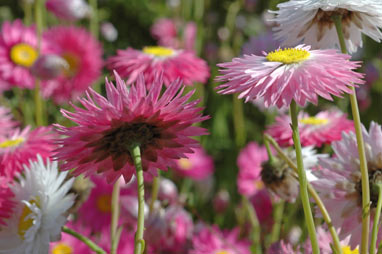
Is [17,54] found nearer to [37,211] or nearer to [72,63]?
[72,63]

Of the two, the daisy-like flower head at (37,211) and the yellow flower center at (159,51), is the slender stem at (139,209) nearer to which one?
the daisy-like flower head at (37,211)

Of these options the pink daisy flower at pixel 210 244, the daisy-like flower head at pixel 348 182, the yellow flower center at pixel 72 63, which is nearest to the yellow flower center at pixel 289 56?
the daisy-like flower head at pixel 348 182

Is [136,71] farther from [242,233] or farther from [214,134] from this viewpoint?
[214,134]

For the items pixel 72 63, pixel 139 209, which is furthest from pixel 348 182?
pixel 72 63

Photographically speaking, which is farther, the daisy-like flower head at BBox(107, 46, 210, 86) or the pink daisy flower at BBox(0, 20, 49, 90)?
the pink daisy flower at BBox(0, 20, 49, 90)

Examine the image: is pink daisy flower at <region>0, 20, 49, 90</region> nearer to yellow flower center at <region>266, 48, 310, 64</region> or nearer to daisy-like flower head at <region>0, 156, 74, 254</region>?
daisy-like flower head at <region>0, 156, 74, 254</region>

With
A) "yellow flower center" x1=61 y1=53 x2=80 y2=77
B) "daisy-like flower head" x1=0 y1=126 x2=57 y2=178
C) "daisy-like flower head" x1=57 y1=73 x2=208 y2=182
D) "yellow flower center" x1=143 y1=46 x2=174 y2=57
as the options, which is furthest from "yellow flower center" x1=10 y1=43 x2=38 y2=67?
"daisy-like flower head" x1=57 y1=73 x2=208 y2=182

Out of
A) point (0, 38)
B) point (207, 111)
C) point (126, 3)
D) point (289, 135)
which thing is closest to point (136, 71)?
point (289, 135)
